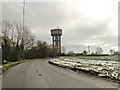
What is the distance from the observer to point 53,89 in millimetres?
5777

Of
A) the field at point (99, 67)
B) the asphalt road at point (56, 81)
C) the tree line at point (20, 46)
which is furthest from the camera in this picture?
the tree line at point (20, 46)

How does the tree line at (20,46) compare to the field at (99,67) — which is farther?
→ the tree line at (20,46)

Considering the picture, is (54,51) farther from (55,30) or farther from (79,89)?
(79,89)

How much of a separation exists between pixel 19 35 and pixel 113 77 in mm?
42428

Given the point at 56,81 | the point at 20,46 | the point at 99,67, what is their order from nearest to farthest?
the point at 56,81 → the point at 99,67 → the point at 20,46

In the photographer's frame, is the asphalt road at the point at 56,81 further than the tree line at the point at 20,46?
No

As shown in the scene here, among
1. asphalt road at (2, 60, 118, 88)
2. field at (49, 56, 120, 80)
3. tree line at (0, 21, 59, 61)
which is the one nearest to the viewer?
asphalt road at (2, 60, 118, 88)

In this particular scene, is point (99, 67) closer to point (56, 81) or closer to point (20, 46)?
point (56, 81)

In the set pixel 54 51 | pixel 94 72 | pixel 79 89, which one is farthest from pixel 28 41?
pixel 79 89

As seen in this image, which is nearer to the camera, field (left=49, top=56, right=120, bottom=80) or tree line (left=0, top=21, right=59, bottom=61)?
field (left=49, top=56, right=120, bottom=80)

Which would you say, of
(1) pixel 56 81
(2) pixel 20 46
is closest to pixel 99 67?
(1) pixel 56 81

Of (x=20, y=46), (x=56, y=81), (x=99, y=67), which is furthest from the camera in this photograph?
(x=20, y=46)

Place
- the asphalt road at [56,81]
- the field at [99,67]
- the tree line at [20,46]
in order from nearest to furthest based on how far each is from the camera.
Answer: the asphalt road at [56,81] → the field at [99,67] → the tree line at [20,46]

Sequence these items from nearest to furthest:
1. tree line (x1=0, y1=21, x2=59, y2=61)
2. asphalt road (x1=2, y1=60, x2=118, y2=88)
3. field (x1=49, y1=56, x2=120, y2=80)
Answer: asphalt road (x1=2, y1=60, x2=118, y2=88)
field (x1=49, y1=56, x2=120, y2=80)
tree line (x1=0, y1=21, x2=59, y2=61)
